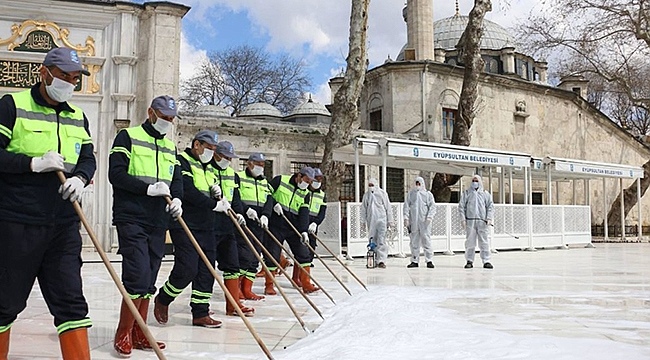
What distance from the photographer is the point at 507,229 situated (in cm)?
1694

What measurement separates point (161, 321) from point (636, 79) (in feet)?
93.5

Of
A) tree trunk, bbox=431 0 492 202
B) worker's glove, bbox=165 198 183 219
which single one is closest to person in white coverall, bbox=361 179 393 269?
tree trunk, bbox=431 0 492 202

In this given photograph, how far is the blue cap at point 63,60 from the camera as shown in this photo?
134 inches

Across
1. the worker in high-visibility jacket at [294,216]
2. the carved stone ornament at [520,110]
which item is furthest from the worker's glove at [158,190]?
the carved stone ornament at [520,110]

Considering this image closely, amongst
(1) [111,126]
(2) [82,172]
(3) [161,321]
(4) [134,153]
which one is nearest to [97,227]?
(1) [111,126]

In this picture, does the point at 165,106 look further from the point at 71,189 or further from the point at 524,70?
the point at 524,70

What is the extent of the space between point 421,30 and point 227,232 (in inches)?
786

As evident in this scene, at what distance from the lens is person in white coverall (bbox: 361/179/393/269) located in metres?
12.0

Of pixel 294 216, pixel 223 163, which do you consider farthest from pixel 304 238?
pixel 223 163

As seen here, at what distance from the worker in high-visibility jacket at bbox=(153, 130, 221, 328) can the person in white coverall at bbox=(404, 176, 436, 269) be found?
7010 millimetres

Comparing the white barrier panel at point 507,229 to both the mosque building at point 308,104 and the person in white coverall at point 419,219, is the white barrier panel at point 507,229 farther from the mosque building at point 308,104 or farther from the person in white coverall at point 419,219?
the mosque building at point 308,104

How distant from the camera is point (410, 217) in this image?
1234 centimetres

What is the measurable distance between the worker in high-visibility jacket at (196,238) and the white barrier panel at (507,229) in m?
8.46

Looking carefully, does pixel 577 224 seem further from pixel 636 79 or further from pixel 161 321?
pixel 161 321
